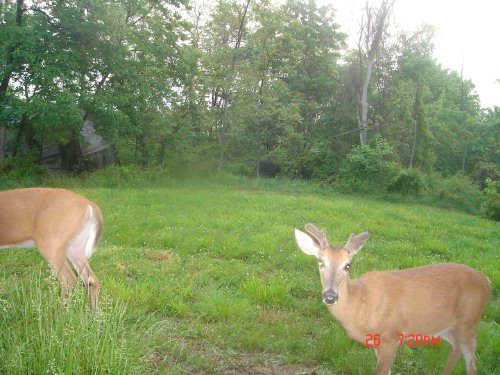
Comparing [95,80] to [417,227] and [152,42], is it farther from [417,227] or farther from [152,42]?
[417,227]

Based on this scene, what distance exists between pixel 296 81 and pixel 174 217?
16953mm

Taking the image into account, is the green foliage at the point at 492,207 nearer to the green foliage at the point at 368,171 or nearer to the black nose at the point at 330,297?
the green foliage at the point at 368,171

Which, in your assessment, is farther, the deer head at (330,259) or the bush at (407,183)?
the bush at (407,183)

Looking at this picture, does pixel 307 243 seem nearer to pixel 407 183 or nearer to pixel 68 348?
pixel 68 348

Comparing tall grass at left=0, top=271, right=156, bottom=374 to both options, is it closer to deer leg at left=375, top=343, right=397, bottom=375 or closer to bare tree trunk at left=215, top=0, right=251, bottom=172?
deer leg at left=375, top=343, right=397, bottom=375

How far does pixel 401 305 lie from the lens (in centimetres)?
366

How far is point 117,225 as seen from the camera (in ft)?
28.7

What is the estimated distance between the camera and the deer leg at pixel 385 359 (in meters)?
3.46

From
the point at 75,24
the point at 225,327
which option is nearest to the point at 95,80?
the point at 75,24

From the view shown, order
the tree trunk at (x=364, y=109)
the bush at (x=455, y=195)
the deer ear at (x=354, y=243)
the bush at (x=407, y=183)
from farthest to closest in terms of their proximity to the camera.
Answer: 1. the tree trunk at (x=364, y=109)
2. the bush at (x=407, y=183)
3. the bush at (x=455, y=195)
4. the deer ear at (x=354, y=243)

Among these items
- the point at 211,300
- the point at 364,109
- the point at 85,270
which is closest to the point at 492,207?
the point at 364,109

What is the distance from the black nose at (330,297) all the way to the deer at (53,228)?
8.18 ft

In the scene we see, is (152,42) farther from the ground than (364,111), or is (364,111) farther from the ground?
(152,42)
